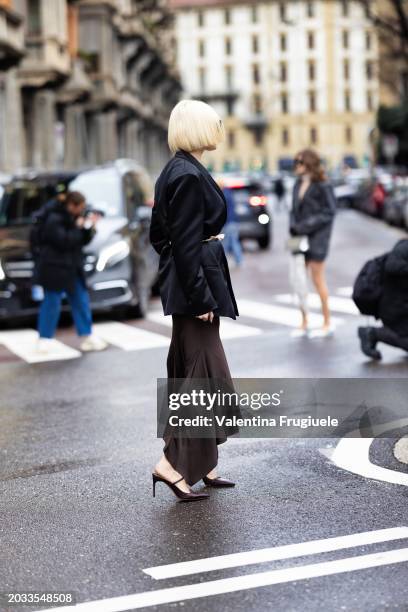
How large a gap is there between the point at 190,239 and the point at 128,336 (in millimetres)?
7470

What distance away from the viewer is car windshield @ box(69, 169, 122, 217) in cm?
1538

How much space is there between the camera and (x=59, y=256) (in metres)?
11.6

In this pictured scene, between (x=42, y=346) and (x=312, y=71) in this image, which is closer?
(x=42, y=346)

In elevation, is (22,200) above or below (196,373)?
above

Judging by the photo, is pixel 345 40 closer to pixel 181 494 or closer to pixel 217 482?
pixel 217 482

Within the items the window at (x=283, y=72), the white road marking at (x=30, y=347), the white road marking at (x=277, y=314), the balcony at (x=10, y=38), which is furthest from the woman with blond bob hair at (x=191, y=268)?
the window at (x=283, y=72)

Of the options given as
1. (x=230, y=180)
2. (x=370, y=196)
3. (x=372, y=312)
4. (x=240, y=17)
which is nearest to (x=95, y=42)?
(x=370, y=196)

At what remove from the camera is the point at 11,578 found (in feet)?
15.6

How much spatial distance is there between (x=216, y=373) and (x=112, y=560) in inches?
51.7

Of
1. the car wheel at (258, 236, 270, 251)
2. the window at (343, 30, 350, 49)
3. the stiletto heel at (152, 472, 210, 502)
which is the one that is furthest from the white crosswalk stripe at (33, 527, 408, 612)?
the window at (343, 30, 350, 49)

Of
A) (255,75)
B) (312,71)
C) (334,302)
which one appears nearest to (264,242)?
(334,302)

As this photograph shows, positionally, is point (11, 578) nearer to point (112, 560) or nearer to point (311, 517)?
point (112, 560)

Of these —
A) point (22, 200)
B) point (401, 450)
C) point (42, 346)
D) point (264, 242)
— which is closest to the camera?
point (401, 450)

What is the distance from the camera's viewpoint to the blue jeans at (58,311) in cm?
1175
